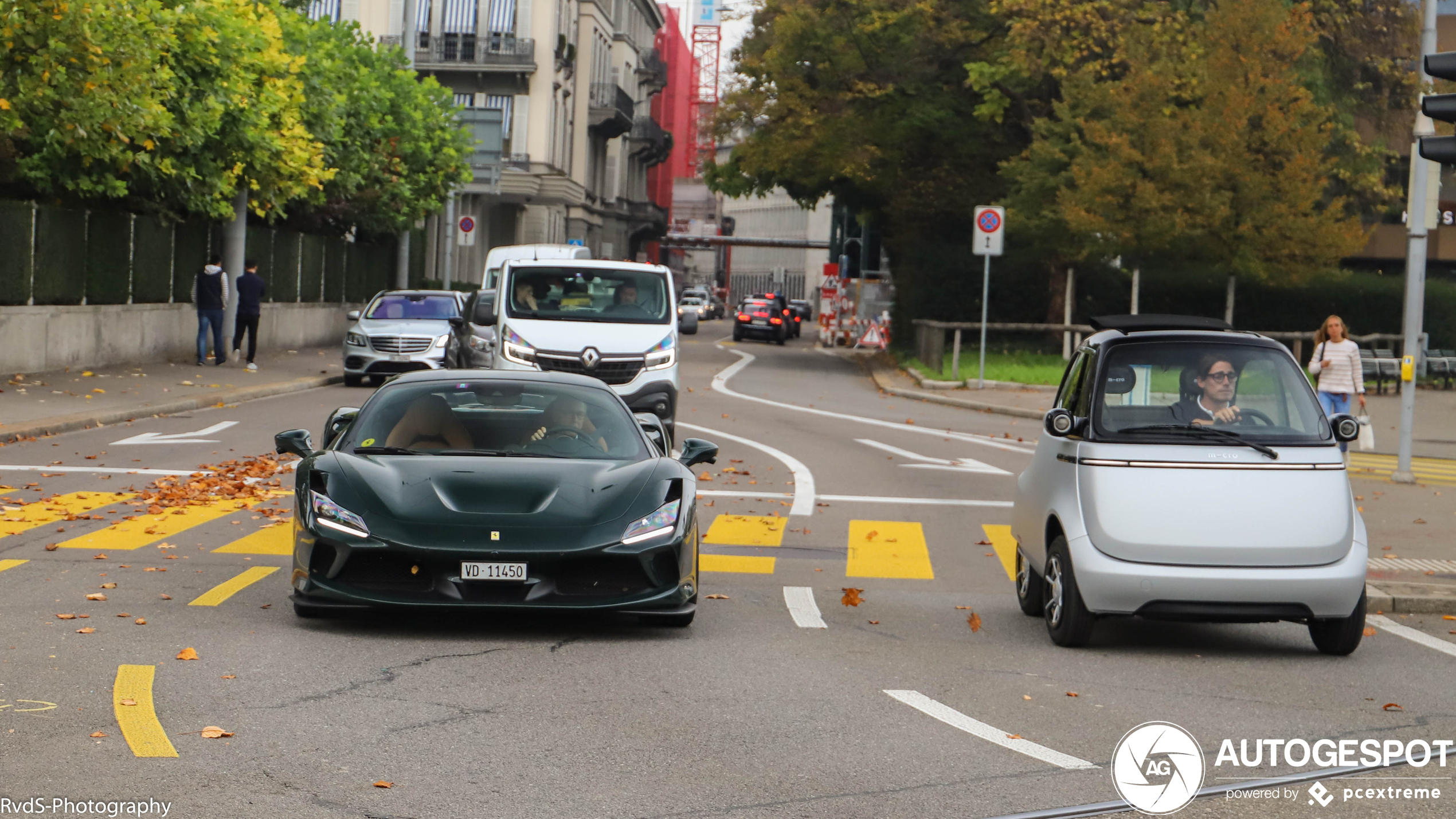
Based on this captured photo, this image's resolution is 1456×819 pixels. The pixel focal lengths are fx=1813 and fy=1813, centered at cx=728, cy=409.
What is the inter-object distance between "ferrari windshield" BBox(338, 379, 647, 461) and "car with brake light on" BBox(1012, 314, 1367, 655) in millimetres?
2266

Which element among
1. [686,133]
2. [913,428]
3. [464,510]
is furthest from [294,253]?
[686,133]

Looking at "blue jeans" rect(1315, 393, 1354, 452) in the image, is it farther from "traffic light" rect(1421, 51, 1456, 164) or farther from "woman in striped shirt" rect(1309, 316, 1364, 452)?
"traffic light" rect(1421, 51, 1456, 164)

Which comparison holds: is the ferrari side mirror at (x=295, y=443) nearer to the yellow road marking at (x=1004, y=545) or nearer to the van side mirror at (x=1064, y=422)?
the van side mirror at (x=1064, y=422)

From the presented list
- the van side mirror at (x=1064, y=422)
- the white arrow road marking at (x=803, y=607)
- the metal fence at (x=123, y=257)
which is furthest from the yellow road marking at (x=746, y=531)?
the metal fence at (x=123, y=257)

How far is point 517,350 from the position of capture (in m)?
19.5

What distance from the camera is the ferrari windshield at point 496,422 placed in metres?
9.20

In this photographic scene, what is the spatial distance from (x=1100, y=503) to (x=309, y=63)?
30337 millimetres

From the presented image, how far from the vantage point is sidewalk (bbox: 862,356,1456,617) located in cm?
1055

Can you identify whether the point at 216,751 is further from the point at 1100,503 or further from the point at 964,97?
the point at 964,97

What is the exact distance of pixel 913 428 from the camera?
78.9 feet

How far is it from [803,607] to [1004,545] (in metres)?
3.56

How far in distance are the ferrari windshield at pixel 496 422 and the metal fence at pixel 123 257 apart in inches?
706

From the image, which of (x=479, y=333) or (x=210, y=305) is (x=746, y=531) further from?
(x=210, y=305)

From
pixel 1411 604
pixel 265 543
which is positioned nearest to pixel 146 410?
pixel 265 543
